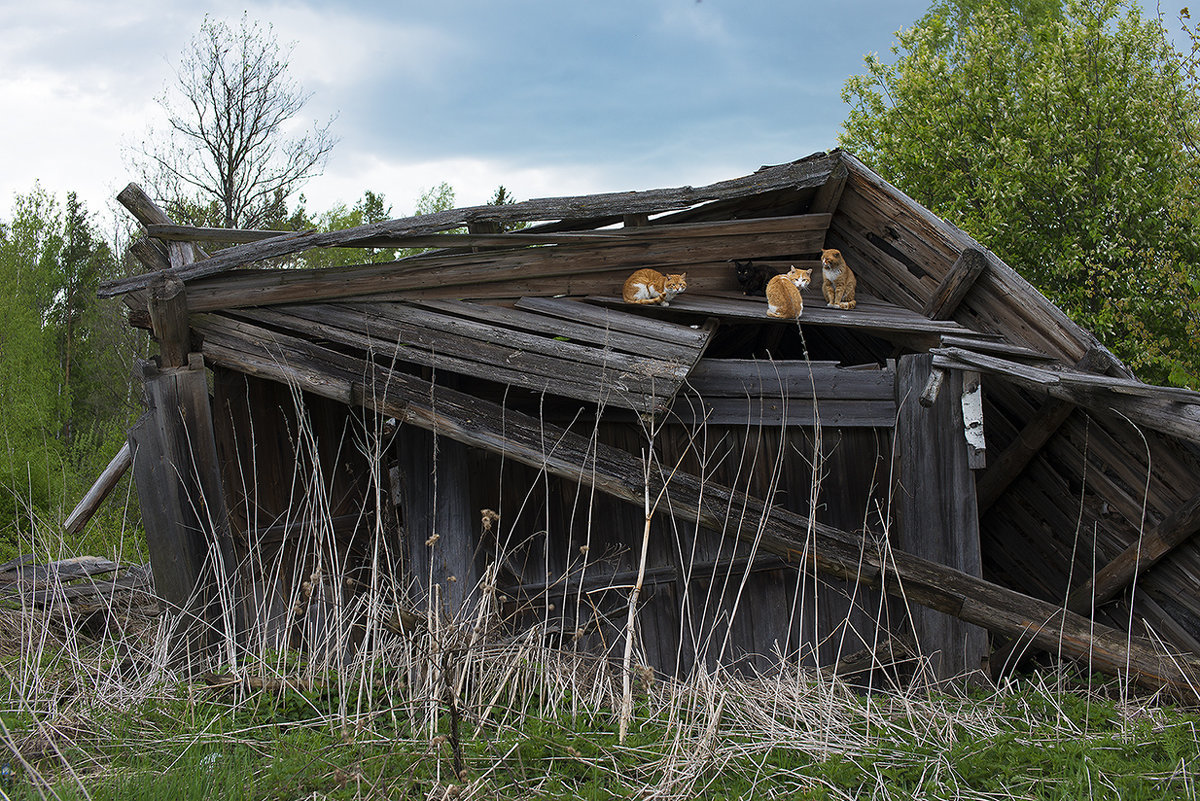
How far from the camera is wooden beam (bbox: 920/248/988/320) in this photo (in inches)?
206

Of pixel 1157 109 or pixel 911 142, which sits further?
pixel 911 142

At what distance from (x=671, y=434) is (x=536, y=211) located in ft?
5.40

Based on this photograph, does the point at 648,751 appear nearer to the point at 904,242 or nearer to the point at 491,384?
the point at 491,384

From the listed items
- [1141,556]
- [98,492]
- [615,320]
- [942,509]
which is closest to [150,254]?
A: [98,492]

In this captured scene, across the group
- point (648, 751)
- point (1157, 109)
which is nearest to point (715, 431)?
point (648, 751)

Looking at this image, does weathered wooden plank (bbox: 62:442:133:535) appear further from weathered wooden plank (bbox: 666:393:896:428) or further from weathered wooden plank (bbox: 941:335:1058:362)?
weathered wooden plank (bbox: 941:335:1058:362)

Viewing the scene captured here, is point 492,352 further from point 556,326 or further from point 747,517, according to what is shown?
point 747,517

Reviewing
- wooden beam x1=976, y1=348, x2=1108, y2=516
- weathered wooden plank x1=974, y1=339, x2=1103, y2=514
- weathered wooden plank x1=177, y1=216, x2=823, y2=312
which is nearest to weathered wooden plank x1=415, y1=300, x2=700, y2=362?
weathered wooden plank x1=177, y1=216, x2=823, y2=312

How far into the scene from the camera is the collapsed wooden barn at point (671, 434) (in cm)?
454

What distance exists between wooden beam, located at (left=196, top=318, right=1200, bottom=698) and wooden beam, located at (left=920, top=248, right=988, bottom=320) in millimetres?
1865

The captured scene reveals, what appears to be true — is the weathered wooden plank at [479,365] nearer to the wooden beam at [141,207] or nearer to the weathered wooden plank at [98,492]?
Result: the wooden beam at [141,207]

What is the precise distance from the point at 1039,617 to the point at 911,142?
14.4 meters

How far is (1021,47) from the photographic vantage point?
56.5ft

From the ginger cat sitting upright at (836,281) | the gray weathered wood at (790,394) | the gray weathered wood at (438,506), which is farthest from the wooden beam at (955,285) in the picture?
the gray weathered wood at (438,506)
